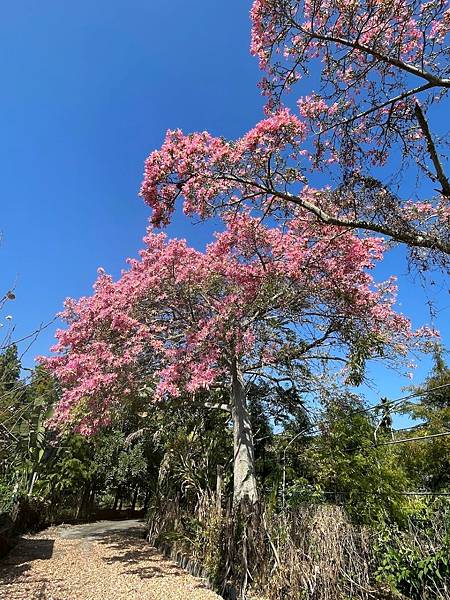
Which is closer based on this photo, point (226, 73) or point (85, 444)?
point (226, 73)

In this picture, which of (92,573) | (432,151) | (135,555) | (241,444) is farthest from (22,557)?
(432,151)

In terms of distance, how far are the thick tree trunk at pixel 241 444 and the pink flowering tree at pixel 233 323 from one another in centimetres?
2

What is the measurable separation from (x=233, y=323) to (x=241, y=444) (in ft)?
7.10

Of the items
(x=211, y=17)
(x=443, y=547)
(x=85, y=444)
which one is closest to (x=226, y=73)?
(x=211, y=17)

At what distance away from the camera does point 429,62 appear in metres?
3.96

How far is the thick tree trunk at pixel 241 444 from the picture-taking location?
6672mm

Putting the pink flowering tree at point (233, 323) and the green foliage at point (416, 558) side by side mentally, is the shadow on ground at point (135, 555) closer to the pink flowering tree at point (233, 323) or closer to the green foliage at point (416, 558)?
the pink flowering tree at point (233, 323)

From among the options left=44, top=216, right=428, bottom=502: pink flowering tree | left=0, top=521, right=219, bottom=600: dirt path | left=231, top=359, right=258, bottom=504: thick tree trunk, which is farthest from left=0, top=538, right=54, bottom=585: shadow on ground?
left=231, top=359, right=258, bottom=504: thick tree trunk

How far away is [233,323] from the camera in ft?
22.3

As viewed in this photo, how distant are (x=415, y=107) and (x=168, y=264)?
462 centimetres

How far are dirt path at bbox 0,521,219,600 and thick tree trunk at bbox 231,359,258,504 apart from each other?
153 cm

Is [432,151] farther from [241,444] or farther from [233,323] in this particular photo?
[241,444]

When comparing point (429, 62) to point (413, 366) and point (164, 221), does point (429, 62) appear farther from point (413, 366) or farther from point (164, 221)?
point (413, 366)

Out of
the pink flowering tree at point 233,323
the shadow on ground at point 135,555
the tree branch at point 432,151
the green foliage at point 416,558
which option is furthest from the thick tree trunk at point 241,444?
the tree branch at point 432,151
